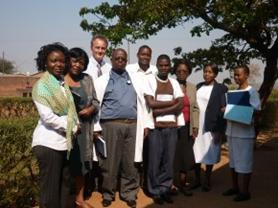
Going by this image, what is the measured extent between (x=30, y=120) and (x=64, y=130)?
5.66 ft

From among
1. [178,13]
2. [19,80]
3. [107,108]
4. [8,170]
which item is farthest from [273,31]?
[19,80]

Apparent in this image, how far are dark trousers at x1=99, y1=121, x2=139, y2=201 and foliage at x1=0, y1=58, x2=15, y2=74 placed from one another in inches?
2590

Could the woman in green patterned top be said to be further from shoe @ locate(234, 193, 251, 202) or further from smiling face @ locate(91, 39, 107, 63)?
shoe @ locate(234, 193, 251, 202)

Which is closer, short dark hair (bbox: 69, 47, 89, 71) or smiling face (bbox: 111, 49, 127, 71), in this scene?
short dark hair (bbox: 69, 47, 89, 71)

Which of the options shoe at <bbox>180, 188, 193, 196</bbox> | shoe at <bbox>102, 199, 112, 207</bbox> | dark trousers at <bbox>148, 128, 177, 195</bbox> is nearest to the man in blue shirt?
shoe at <bbox>102, 199, 112, 207</bbox>

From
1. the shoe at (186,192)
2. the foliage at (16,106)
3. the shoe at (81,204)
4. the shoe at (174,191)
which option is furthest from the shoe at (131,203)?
the foliage at (16,106)

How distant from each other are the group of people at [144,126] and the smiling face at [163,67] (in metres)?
0.01

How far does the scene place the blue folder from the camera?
5.54 metres

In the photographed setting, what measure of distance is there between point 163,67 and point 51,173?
2.16 meters

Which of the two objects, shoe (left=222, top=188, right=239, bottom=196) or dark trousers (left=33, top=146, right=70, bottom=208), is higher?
dark trousers (left=33, top=146, right=70, bottom=208)

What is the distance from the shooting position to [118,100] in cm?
537

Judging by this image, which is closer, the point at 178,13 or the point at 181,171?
the point at 181,171

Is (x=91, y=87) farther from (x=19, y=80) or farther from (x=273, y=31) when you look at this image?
(x=19, y=80)

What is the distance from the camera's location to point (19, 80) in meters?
44.2
